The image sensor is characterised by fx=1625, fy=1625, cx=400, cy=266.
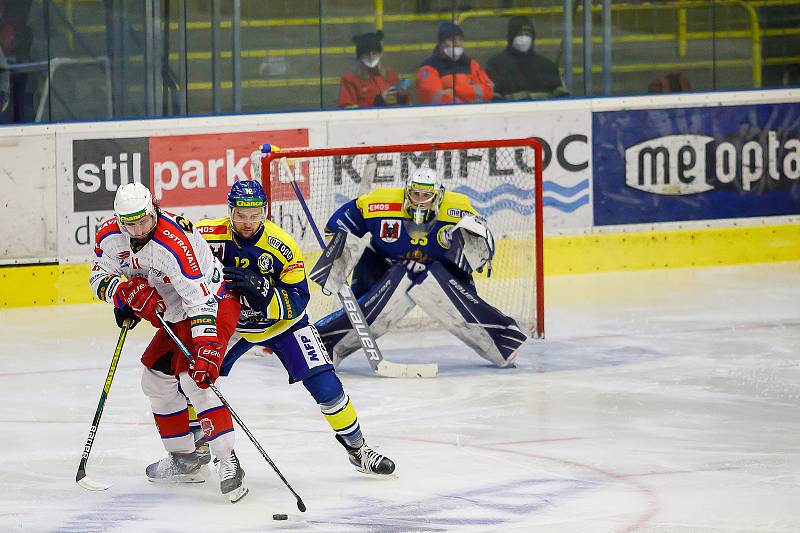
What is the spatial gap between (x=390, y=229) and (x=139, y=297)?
9.03ft

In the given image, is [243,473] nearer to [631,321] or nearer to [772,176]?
[631,321]

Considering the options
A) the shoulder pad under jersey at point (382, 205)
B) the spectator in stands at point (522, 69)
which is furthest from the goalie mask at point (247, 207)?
the spectator in stands at point (522, 69)

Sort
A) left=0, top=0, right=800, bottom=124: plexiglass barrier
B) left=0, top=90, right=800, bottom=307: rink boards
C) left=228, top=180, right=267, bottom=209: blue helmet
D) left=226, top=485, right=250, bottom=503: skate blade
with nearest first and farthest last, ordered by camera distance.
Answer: left=226, top=485, right=250, bottom=503: skate blade
left=228, top=180, right=267, bottom=209: blue helmet
left=0, top=90, right=800, bottom=307: rink boards
left=0, top=0, right=800, bottom=124: plexiglass barrier

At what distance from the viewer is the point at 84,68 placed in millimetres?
9953

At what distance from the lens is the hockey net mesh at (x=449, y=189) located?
866 centimetres

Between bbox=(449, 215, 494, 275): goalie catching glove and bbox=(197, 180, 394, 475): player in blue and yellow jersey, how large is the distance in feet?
7.03

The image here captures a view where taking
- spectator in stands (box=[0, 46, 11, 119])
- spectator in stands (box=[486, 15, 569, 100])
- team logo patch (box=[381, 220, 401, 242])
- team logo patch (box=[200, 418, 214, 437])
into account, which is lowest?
team logo patch (box=[200, 418, 214, 437])

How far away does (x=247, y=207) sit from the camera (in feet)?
18.7

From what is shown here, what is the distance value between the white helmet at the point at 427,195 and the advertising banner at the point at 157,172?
2313 mm

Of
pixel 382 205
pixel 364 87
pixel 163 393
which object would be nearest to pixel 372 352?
pixel 382 205

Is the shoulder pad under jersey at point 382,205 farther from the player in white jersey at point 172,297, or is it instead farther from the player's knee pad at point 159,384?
the player's knee pad at point 159,384

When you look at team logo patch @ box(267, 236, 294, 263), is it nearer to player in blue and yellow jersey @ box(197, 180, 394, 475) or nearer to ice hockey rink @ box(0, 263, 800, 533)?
player in blue and yellow jersey @ box(197, 180, 394, 475)

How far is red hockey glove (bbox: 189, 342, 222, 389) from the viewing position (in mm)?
5234

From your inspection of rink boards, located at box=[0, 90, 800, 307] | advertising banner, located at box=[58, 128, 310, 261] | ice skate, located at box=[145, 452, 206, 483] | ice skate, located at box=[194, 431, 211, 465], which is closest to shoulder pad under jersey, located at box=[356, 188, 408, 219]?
rink boards, located at box=[0, 90, 800, 307]
